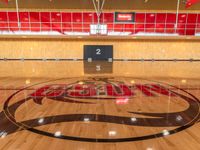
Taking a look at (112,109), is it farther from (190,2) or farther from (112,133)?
(190,2)

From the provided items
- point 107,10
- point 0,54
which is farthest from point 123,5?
point 0,54

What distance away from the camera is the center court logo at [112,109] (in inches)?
101

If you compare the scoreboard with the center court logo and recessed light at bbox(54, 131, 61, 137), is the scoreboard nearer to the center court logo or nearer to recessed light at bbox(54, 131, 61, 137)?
the center court logo

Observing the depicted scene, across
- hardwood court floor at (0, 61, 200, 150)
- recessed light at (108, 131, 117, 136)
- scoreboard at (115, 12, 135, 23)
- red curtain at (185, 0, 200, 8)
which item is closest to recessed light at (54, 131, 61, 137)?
hardwood court floor at (0, 61, 200, 150)

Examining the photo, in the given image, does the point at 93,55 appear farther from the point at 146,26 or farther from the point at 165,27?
the point at 165,27

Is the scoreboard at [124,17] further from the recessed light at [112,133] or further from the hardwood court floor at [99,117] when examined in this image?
the recessed light at [112,133]

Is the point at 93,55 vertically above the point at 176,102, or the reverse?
the point at 93,55

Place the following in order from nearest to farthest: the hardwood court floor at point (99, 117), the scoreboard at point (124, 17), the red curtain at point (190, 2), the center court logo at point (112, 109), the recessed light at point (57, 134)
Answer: the hardwood court floor at point (99, 117) → the recessed light at point (57, 134) → the center court logo at point (112, 109) → the red curtain at point (190, 2) → the scoreboard at point (124, 17)

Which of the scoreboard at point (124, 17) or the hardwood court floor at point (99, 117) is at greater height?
the scoreboard at point (124, 17)

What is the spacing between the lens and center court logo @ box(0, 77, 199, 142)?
2.55m

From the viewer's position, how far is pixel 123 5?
12.1m

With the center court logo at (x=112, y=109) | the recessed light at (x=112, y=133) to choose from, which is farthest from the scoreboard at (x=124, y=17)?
the recessed light at (x=112, y=133)

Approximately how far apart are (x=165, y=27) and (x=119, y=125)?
39.9ft

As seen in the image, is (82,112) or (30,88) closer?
(82,112)
